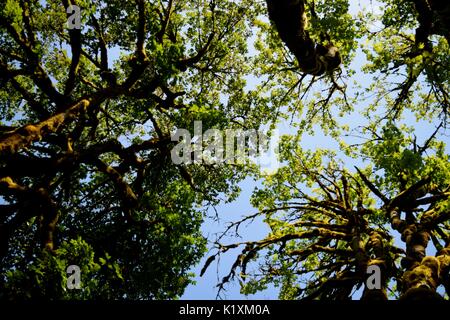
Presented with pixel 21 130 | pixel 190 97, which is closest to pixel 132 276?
pixel 21 130

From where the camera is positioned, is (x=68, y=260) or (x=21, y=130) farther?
(x=21, y=130)

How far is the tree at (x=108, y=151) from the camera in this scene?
7.00m

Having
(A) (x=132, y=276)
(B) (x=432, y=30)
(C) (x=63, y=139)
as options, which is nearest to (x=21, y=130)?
(C) (x=63, y=139)

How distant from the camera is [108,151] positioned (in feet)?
32.7

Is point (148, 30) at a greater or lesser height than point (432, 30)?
greater

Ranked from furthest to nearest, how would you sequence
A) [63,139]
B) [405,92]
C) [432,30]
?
[405,92] → [63,139] → [432,30]

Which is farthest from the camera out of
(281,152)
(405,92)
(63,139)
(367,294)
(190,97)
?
(190,97)

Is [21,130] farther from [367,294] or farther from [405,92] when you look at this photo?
[405,92]

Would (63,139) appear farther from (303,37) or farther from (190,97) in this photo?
(303,37)

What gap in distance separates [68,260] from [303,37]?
660cm

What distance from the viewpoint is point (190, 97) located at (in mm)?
13641

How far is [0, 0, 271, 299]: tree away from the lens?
23.0ft

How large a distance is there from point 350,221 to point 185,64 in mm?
7578

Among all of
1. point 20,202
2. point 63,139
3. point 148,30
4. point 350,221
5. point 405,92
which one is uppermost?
point 148,30
